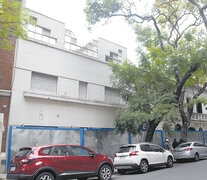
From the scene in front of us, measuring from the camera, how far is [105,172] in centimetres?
929

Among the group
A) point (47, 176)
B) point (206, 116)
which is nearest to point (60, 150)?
point (47, 176)

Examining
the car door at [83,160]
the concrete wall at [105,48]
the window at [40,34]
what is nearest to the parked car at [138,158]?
the car door at [83,160]

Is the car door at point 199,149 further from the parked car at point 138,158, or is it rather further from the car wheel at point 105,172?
the car wheel at point 105,172

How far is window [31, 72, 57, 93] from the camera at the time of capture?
14.2 m

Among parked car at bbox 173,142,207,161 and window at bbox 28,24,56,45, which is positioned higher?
window at bbox 28,24,56,45

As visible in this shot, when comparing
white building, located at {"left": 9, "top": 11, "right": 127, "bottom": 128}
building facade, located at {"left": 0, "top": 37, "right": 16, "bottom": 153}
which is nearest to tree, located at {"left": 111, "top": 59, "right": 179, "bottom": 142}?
white building, located at {"left": 9, "top": 11, "right": 127, "bottom": 128}

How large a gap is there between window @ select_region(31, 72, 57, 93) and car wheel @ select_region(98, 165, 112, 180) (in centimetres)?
743

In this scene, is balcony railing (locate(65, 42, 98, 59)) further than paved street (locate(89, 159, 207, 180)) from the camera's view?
Yes

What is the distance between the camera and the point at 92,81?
17.3 metres

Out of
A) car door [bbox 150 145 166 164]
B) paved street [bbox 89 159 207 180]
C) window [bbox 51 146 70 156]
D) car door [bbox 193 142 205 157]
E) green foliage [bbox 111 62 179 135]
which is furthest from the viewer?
car door [bbox 193 142 205 157]

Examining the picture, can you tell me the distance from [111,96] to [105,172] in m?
9.78

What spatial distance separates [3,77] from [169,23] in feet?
53.7

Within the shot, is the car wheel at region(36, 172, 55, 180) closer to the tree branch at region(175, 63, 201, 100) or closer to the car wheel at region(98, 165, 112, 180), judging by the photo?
the car wheel at region(98, 165, 112, 180)

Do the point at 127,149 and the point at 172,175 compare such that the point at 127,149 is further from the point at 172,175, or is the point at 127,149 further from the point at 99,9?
the point at 99,9
